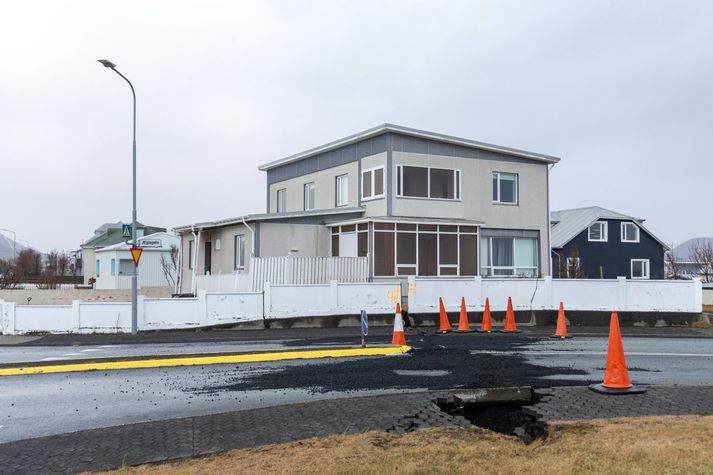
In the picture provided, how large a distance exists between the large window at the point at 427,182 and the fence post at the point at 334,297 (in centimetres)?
686

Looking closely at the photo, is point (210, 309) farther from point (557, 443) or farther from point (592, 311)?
point (557, 443)

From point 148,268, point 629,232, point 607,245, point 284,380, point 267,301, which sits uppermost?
point 629,232

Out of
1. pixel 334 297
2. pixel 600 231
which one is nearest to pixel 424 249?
pixel 334 297

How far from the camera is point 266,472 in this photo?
5.50 metres

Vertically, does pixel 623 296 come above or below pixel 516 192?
below

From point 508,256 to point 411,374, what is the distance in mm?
20342

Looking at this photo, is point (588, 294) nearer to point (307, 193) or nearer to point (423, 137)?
point (423, 137)

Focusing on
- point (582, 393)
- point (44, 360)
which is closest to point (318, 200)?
point (44, 360)

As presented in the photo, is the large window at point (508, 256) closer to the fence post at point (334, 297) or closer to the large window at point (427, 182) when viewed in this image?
the large window at point (427, 182)

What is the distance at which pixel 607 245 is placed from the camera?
5097 centimetres

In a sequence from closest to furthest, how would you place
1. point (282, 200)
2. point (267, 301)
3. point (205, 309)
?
point (205, 309)
point (267, 301)
point (282, 200)

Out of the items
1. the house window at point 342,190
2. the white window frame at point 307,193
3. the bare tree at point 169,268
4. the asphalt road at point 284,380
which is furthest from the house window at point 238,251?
the bare tree at point 169,268

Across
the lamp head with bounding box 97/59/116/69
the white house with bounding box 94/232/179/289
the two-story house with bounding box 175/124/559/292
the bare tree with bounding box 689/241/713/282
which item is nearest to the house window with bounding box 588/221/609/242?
the bare tree with bounding box 689/241/713/282

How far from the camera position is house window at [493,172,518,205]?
29.8 meters
